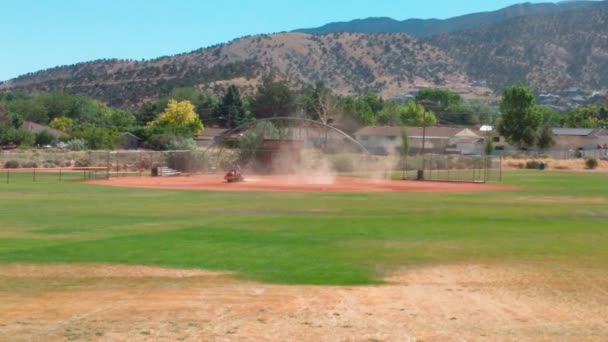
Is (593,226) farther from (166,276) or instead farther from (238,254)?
(166,276)

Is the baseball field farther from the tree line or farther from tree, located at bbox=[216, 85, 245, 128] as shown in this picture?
tree, located at bbox=[216, 85, 245, 128]

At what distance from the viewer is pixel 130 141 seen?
144 m

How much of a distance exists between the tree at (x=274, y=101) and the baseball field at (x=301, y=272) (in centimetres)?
11885

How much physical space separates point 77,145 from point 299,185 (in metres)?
70.7

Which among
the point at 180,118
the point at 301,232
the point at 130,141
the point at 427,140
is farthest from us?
the point at 427,140

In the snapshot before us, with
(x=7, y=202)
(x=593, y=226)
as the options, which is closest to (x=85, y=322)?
(x=593, y=226)

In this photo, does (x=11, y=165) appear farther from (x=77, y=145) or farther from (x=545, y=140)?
(x=545, y=140)

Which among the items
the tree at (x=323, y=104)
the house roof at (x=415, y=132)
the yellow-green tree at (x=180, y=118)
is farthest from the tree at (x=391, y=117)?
the yellow-green tree at (x=180, y=118)

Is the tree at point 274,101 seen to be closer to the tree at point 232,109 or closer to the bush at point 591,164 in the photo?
the tree at point 232,109

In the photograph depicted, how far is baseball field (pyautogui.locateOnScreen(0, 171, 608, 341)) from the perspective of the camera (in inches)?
616

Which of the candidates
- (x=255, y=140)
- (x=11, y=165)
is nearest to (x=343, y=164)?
(x=255, y=140)

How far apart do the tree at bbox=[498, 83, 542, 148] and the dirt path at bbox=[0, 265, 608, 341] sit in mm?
133367

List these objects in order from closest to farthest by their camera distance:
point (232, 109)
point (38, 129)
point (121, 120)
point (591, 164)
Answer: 1. point (591, 164)
2. point (38, 129)
3. point (232, 109)
4. point (121, 120)

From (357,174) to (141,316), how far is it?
7561cm
